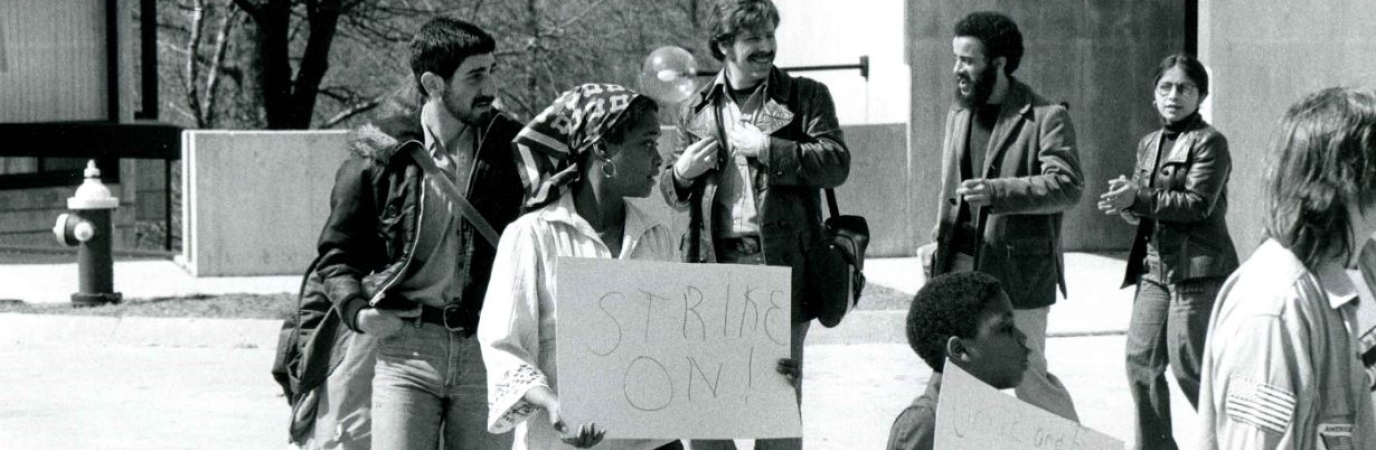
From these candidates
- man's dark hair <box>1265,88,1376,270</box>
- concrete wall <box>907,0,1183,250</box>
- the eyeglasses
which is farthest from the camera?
concrete wall <box>907,0,1183,250</box>

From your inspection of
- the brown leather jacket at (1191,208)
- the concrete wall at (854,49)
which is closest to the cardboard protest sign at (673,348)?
the brown leather jacket at (1191,208)

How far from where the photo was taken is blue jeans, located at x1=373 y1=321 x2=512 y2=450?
4.80 meters

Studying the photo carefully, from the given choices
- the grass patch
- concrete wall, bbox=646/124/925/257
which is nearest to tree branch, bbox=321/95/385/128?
concrete wall, bbox=646/124/925/257

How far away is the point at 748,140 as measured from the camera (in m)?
6.05

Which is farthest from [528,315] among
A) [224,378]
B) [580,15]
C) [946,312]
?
[580,15]

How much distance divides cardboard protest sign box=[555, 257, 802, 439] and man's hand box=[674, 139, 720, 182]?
6.56ft

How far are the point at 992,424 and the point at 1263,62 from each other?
9495 millimetres

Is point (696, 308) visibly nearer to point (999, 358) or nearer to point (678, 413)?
point (678, 413)

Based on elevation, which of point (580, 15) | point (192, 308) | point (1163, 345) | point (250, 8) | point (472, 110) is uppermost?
point (580, 15)

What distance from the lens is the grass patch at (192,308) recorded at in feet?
39.8

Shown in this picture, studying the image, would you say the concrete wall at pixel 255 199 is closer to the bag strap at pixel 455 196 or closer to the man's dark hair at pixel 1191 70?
the man's dark hair at pixel 1191 70

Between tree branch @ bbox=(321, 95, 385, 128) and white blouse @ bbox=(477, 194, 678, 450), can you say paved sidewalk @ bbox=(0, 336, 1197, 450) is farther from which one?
tree branch @ bbox=(321, 95, 385, 128)

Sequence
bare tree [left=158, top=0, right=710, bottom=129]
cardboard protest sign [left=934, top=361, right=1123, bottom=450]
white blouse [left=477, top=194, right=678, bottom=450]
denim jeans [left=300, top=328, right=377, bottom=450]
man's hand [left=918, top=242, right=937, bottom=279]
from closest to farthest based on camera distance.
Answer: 1. cardboard protest sign [left=934, top=361, right=1123, bottom=450]
2. white blouse [left=477, top=194, right=678, bottom=450]
3. denim jeans [left=300, top=328, right=377, bottom=450]
4. man's hand [left=918, top=242, right=937, bottom=279]
5. bare tree [left=158, top=0, right=710, bottom=129]

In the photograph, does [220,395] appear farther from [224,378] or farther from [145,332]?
[145,332]
